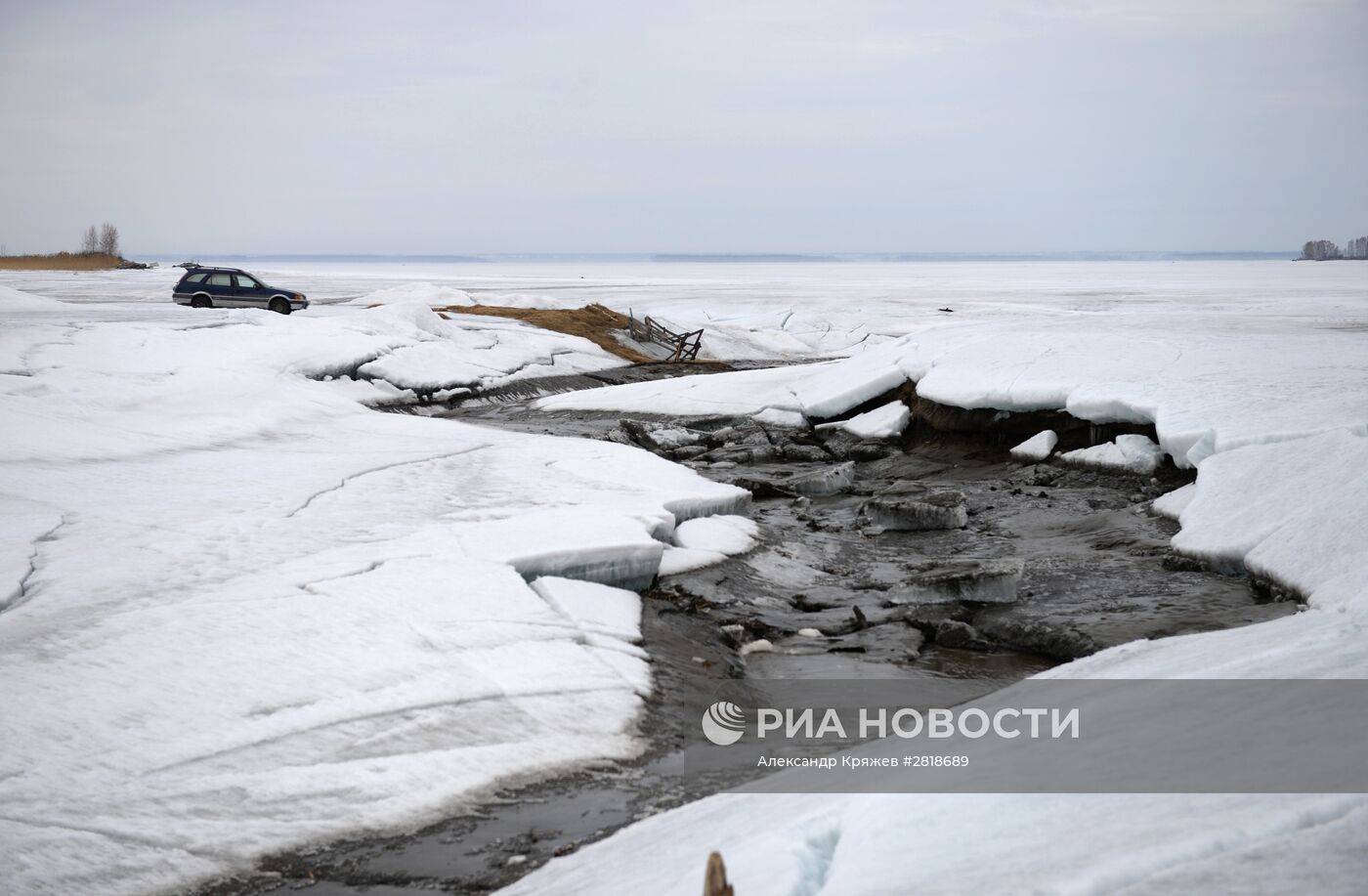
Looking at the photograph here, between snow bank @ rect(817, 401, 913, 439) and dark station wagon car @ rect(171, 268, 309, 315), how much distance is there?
52.6 feet

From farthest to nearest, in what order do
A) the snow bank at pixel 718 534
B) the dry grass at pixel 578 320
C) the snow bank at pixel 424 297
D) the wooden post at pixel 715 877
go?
the snow bank at pixel 424 297 < the dry grass at pixel 578 320 < the snow bank at pixel 718 534 < the wooden post at pixel 715 877

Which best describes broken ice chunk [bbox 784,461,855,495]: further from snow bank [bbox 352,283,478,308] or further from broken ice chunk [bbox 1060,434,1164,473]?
snow bank [bbox 352,283,478,308]

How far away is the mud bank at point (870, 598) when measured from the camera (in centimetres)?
387

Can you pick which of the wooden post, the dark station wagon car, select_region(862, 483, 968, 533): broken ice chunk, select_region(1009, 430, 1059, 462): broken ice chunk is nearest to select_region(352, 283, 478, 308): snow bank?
the dark station wagon car

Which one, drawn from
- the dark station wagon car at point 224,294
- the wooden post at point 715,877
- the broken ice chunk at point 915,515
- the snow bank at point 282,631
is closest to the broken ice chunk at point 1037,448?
the broken ice chunk at point 915,515

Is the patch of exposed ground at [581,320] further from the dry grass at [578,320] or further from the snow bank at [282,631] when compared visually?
the snow bank at [282,631]

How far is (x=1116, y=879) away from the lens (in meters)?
2.18

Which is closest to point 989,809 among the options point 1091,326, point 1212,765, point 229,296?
point 1212,765

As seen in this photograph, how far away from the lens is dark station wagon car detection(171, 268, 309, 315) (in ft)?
80.4

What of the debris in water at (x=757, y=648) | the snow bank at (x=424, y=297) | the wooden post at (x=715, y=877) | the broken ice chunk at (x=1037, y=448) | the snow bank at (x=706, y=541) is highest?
the snow bank at (x=424, y=297)

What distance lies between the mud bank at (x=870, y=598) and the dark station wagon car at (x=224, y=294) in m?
15.2

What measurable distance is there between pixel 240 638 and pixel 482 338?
1724 cm

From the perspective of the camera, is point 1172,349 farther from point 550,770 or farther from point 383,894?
point 383,894

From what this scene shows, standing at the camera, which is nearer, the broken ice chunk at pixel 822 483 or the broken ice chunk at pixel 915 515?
the broken ice chunk at pixel 915 515
